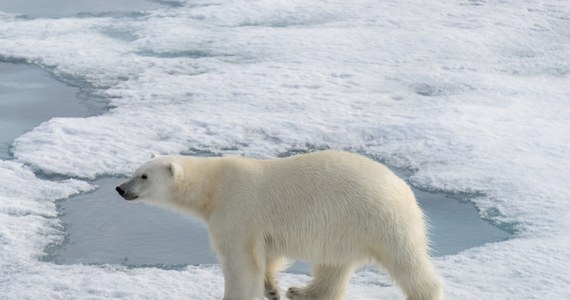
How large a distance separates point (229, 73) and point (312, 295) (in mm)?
4448

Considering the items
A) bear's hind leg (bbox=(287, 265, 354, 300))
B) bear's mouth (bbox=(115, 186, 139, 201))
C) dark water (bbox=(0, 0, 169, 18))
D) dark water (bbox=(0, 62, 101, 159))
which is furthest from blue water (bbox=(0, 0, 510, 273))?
dark water (bbox=(0, 0, 169, 18))

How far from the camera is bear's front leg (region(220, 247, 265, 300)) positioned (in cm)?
384

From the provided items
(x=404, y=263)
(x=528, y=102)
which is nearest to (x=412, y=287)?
(x=404, y=263)

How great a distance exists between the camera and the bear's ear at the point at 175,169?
3994mm

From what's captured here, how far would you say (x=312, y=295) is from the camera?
13.7ft

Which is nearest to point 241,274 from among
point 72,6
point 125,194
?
point 125,194

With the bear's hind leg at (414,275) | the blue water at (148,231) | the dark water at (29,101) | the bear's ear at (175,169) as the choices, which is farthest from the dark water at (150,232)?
the dark water at (29,101)

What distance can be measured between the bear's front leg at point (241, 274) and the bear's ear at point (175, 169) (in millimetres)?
412

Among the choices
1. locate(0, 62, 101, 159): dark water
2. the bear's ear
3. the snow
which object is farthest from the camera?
locate(0, 62, 101, 159): dark water

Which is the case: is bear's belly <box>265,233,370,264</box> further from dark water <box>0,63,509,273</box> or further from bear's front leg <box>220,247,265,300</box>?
dark water <box>0,63,509,273</box>

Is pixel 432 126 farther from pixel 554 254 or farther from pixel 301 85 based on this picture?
pixel 554 254

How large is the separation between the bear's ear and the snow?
1.93 ft

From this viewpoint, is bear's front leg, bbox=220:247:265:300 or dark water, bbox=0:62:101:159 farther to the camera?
dark water, bbox=0:62:101:159

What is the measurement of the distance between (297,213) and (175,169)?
56cm
